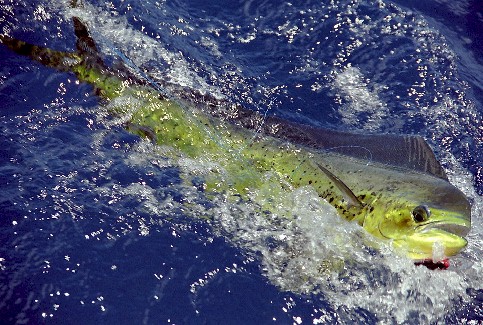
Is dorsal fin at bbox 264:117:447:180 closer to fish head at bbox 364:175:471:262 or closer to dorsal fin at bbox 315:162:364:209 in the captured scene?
fish head at bbox 364:175:471:262

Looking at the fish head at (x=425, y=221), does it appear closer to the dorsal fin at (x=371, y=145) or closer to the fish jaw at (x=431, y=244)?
the fish jaw at (x=431, y=244)

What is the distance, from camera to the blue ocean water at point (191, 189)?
11.1ft

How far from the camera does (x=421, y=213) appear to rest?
339 centimetres

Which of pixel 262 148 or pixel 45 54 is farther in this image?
pixel 45 54

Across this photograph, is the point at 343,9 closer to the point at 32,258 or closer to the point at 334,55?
the point at 334,55

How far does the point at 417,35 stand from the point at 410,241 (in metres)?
4.04

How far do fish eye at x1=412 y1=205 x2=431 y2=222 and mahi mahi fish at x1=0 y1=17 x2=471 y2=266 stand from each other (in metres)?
0.29

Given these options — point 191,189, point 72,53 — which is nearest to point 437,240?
point 191,189

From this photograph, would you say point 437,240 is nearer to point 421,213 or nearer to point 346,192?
point 421,213

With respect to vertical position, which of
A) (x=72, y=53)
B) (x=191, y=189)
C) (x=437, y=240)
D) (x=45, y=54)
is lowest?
(x=191, y=189)

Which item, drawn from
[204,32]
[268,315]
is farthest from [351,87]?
[268,315]

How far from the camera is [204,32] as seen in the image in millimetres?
6113

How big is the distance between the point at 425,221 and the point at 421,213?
0.06m

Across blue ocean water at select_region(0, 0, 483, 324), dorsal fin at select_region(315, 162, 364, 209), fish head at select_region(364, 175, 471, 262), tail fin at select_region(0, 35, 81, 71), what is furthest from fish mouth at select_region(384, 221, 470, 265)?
tail fin at select_region(0, 35, 81, 71)
